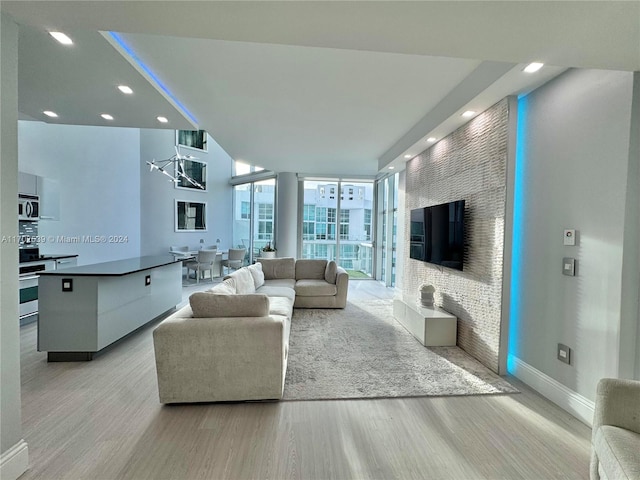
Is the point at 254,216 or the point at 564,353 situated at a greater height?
the point at 254,216

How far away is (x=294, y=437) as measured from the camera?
1906 mm

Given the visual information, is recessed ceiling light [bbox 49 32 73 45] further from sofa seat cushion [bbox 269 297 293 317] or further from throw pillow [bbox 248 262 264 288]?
throw pillow [bbox 248 262 264 288]

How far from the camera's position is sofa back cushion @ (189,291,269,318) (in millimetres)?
2340

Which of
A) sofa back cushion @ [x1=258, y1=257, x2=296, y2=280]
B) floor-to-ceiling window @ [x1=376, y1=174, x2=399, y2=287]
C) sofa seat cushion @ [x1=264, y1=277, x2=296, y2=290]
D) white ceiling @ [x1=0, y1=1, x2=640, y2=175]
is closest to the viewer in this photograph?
white ceiling @ [x1=0, y1=1, x2=640, y2=175]

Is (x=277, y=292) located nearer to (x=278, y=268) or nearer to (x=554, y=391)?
(x=278, y=268)

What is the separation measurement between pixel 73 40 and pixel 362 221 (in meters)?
7.23

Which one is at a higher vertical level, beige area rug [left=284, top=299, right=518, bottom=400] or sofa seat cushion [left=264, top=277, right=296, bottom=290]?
sofa seat cushion [left=264, top=277, right=296, bottom=290]

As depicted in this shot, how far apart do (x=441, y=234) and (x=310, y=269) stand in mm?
2730

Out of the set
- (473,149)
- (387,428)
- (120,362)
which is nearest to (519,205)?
(473,149)

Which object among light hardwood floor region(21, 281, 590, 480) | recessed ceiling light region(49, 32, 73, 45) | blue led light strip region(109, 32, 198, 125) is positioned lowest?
light hardwood floor region(21, 281, 590, 480)

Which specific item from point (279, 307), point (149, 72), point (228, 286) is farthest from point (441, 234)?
point (149, 72)

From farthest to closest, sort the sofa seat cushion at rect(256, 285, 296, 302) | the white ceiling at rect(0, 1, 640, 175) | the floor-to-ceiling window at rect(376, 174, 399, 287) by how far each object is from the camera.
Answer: the floor-to-ceiling window at rect(376, 174, 399, 287) → the sofa seat cushion at rect(256, 285, 296, 302) → the white ceiling at rect(0, 1, 640, 175)

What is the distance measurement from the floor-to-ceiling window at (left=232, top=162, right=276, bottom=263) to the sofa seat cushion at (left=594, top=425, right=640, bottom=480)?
851 cm

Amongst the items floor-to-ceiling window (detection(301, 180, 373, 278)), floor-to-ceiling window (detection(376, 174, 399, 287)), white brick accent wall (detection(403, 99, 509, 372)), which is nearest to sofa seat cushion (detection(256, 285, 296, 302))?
white brick accent wall (detection(403, 99, 509, 372))
